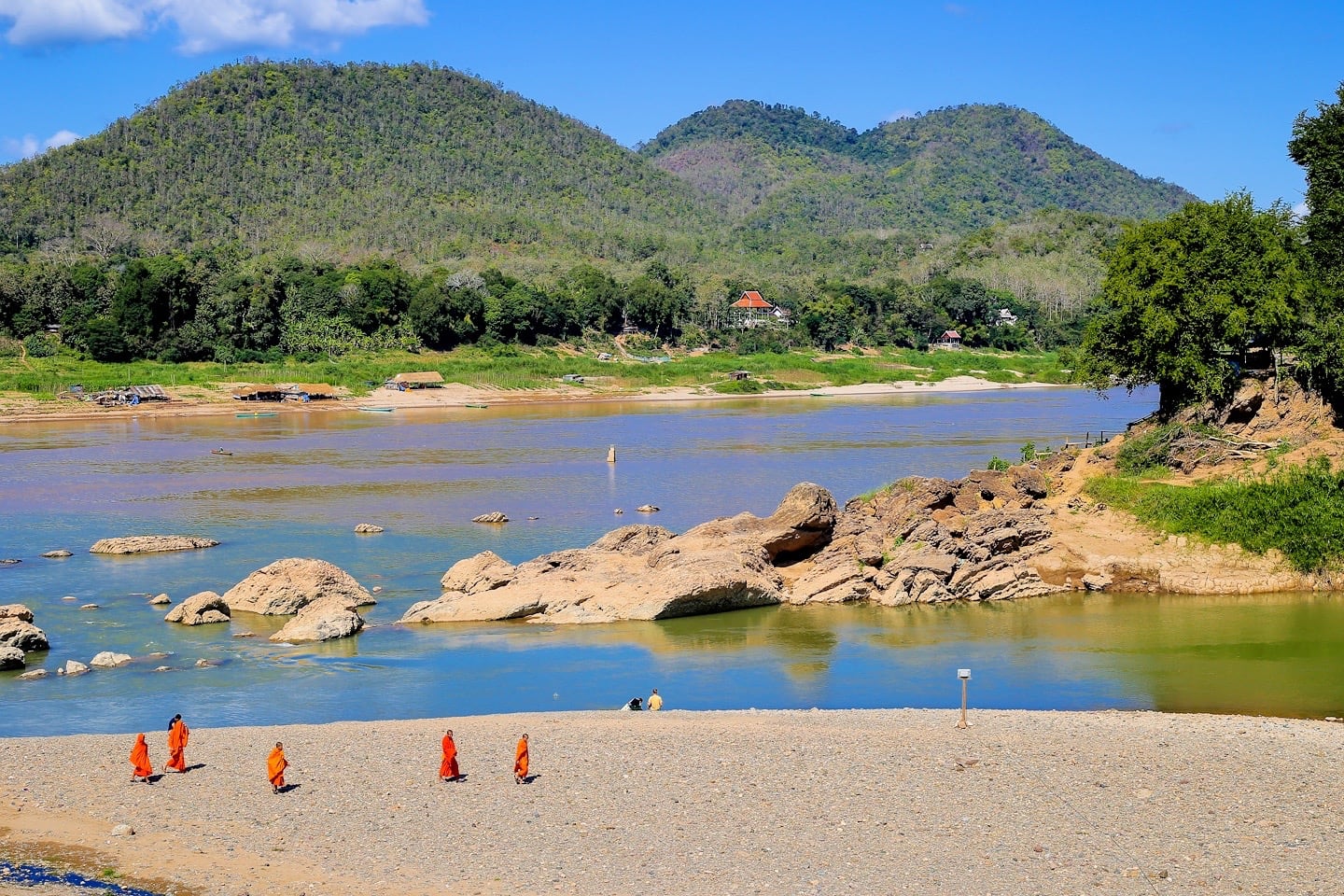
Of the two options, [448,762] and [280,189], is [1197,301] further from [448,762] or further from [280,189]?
[280,189]

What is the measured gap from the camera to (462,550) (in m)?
35.5

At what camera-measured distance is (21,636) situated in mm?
24438

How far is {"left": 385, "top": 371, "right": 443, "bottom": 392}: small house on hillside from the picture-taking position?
93.0 meters

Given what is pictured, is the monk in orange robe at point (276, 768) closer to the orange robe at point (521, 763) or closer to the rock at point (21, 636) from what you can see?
the orange robe at point (521, 763)

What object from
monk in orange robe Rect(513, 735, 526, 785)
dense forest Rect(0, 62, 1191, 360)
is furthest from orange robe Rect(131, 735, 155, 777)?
dense forest Rect(0, 62, 1191, 360)

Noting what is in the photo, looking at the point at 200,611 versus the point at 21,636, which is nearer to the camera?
the point at 21,636

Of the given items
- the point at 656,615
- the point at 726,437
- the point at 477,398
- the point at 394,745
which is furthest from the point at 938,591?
the point at 477,398

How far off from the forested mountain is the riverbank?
62.8 metres

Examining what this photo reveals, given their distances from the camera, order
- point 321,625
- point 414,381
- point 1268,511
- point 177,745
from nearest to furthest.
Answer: point 177,745 < point 321,625 < point 1268,511 < point 414,381

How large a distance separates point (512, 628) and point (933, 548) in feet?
32.6

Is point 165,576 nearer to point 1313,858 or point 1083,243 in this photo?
point 1313,858

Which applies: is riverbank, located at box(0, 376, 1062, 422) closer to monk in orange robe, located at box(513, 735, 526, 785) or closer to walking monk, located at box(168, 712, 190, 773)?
walking monk, located at box(168, 712, 190, 773)

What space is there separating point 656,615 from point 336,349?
7612 centimetres

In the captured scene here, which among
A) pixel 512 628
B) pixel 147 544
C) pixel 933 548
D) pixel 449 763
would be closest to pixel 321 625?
pixel 512 628
